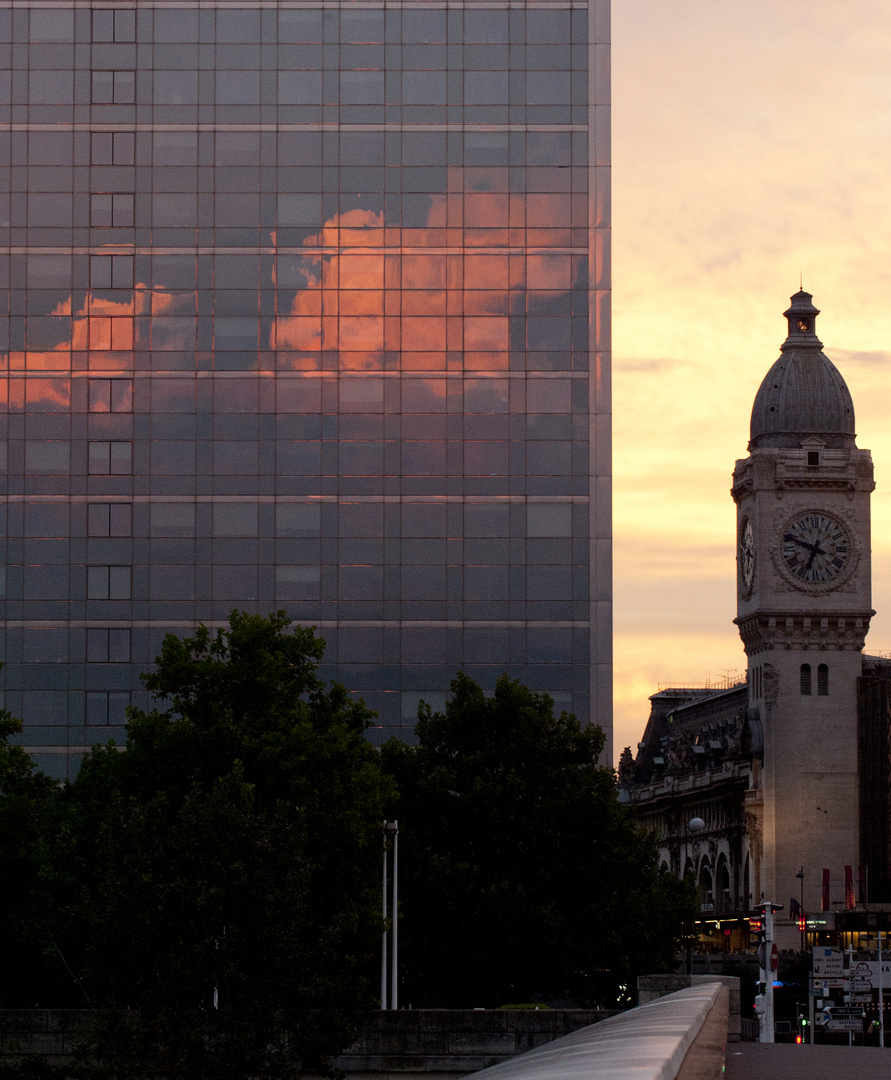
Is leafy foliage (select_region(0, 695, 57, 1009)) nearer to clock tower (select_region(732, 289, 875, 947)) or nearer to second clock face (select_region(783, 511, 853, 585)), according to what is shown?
clock tower (select_region(732, 289, 875, 947))

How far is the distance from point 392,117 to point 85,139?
16.2 meters

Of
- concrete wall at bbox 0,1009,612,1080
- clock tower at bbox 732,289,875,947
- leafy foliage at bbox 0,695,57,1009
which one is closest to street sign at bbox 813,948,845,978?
leafy foliage at bbox 0,695,57,1009

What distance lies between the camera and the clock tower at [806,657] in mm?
190375

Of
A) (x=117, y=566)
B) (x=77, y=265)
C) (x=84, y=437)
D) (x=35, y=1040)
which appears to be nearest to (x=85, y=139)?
(x=77, y=265)

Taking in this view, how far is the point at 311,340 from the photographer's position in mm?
98125

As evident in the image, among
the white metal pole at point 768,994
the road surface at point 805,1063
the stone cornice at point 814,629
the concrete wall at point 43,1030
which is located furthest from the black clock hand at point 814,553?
the road surface at point 805,1063

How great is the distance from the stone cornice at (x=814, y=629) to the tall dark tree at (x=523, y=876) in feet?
390

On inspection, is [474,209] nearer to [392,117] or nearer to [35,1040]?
[392,117]

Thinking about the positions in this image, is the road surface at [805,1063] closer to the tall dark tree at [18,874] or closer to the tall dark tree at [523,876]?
the tall dark tree at [18,874]

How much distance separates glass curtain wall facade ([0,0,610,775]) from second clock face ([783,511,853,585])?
105m

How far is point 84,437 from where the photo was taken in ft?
319

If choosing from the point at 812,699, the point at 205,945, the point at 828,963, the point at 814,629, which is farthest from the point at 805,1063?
the point at 814,629

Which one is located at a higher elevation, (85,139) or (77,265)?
(85,139)

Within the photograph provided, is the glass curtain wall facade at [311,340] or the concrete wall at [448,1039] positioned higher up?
the glass curtain wall facade at [311,340]
